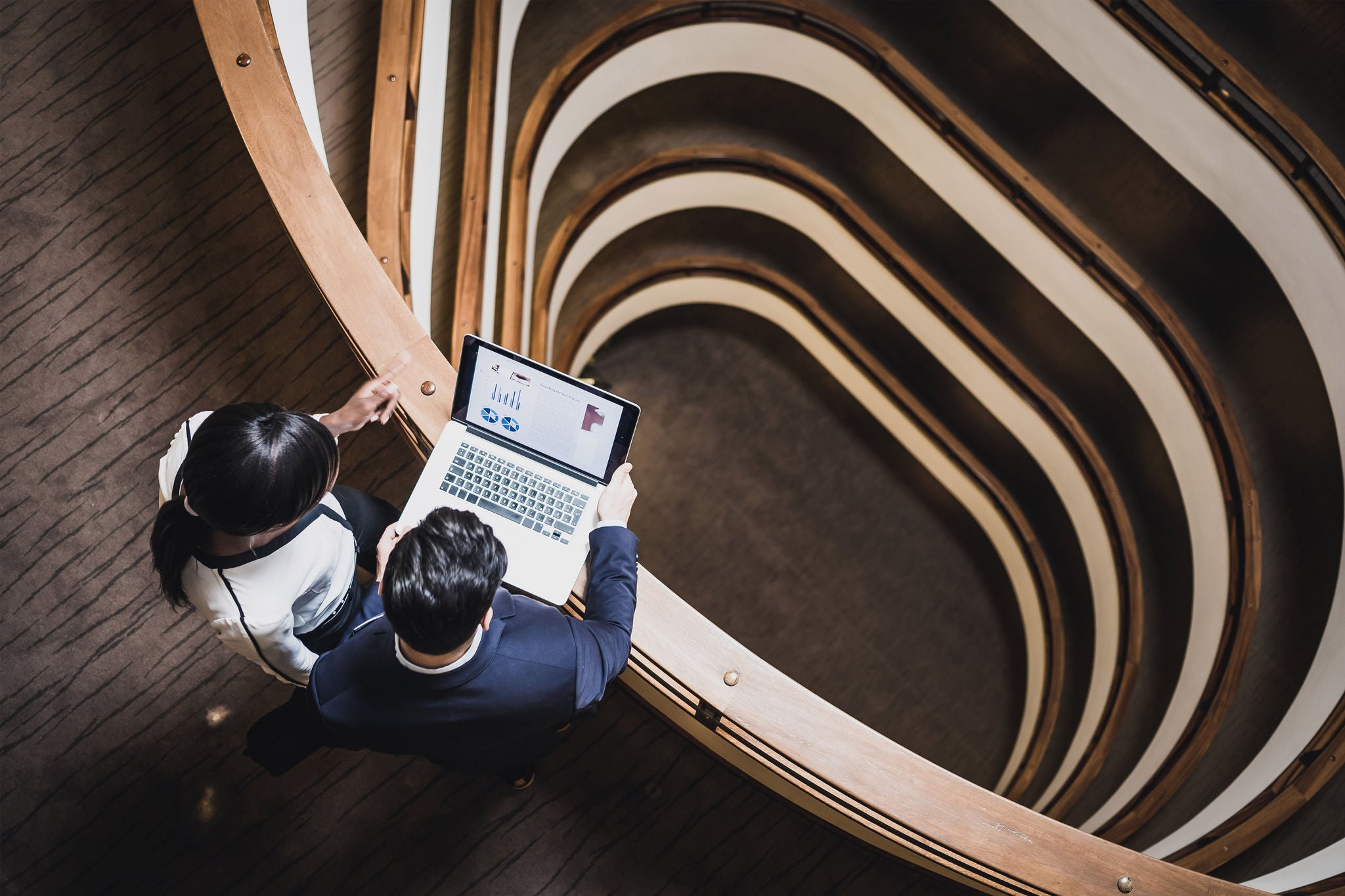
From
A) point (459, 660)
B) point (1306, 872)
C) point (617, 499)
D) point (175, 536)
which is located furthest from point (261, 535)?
point (1306, 872)

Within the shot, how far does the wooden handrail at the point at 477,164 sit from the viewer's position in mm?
3744

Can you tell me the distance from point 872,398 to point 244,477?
6933 mm

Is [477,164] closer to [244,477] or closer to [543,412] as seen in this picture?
[543,412]

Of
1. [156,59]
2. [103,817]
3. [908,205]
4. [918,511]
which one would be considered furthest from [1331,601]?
[156,59]

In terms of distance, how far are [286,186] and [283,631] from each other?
51.0 inches

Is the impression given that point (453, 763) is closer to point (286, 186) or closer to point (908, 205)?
point (286, 186)

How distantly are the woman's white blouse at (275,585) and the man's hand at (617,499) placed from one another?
0.66 m

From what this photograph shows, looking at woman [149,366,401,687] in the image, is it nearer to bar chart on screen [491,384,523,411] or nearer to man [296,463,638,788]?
man [296,463,638,788]

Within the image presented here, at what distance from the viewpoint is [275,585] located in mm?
1805

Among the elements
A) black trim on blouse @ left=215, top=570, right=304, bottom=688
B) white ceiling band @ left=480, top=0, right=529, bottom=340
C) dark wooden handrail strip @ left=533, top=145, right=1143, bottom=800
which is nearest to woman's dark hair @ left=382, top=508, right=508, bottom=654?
black trim on blouse @ left=215, top=570, right=304, bottom=688

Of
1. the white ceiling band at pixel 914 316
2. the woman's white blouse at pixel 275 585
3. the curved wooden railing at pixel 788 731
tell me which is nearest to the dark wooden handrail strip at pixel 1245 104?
the white ceiling band at pixel 914 316

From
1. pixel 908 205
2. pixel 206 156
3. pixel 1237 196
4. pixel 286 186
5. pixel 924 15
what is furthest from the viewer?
pixel 908 205

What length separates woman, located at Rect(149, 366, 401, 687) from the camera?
1583mm

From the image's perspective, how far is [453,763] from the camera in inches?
77.9
